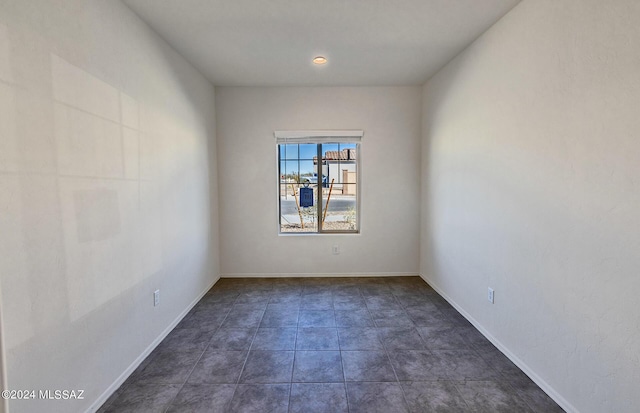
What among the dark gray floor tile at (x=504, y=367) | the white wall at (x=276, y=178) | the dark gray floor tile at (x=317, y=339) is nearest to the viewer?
the dark gray floor tile at (x=504, y=367)

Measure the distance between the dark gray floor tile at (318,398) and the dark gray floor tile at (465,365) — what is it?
2.54 feet

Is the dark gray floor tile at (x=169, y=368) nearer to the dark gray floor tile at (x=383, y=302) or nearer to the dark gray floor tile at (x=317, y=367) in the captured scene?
the dark gray floor tile at (x=317, y=367)

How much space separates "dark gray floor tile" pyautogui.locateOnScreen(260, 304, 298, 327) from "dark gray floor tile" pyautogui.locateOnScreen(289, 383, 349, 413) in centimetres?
86

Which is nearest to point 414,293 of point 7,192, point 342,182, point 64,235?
point 342,182

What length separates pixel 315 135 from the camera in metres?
3.93

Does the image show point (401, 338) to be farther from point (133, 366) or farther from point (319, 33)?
point (319, 33)

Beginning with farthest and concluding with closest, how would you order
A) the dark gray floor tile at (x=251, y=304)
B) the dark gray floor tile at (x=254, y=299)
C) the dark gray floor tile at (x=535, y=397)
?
the dark gray floor tile at (x=254, y=299) < the dark gray floor tile at (x=251, y=304) < the dark gray floor tile at (x=535, y=397)

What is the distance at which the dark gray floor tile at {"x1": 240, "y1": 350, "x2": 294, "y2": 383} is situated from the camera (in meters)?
1.96

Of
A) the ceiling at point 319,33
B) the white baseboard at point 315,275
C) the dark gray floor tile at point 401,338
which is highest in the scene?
the ceiling at point 319,33

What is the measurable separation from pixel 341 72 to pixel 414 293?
272cm

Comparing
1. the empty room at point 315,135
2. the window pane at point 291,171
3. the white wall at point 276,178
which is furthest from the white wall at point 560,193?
the window pane at point 291,171

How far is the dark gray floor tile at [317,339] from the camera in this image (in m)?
2.34

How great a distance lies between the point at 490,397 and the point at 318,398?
41.2 inches

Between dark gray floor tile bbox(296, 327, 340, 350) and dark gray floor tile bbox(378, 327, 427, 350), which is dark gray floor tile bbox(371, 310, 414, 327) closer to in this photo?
dark gray floor tile bbox(378, 327, 427, 350)
